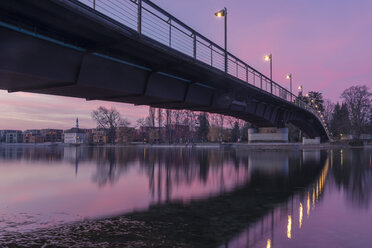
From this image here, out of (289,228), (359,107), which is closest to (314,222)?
(289,228)

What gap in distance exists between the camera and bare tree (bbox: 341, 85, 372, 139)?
8669cm

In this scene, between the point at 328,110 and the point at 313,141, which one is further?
the point at 328,110

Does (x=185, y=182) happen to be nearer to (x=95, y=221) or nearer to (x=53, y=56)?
(x=95, y=221)

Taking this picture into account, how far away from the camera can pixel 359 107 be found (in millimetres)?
87125

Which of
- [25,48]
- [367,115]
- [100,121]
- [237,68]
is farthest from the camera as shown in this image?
[100,121]

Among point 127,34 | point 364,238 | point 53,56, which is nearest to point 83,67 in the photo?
point 53,56

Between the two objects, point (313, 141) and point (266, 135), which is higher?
point (266, 135)

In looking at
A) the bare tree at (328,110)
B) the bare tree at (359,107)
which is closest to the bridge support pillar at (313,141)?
the bare tree at (359,107)

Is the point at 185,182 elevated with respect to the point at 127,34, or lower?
lower

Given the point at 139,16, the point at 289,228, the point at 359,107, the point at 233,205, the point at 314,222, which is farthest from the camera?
the point at 359,107

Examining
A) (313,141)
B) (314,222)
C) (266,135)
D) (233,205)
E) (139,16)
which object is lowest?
(233,205)

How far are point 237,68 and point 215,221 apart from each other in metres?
17.2

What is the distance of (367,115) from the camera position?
89.6m

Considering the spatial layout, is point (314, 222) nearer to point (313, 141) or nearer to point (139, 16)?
point (139, 16)
